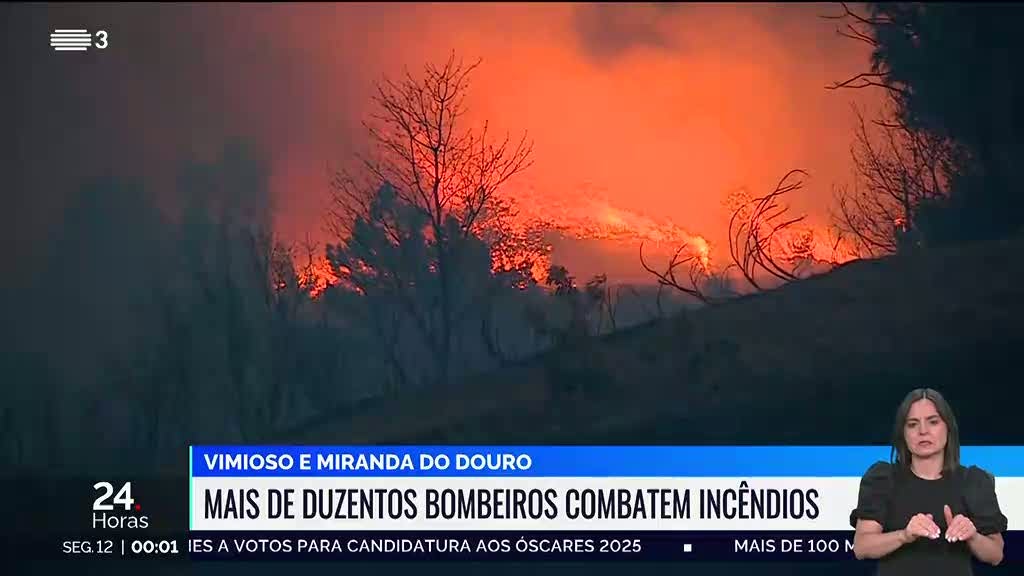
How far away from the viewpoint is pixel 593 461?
715 centimetres

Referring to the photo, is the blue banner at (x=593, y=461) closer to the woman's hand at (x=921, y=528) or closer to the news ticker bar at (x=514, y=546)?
the news ticker bar at (x=514, y=546)

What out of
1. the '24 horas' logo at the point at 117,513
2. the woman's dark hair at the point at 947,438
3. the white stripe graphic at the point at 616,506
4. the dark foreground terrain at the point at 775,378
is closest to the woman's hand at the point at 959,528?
the woman's dark hair at the point at 947,438

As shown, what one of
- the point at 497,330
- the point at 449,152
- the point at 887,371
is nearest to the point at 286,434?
the point at 497,330

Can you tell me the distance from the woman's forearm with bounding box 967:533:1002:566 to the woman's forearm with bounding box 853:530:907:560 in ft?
0.56

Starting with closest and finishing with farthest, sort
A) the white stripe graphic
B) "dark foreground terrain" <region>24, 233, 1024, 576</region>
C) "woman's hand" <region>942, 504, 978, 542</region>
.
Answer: "woman's hand" <region>942, 504, 978, 542</region> < the white stripe graphic < "dark foreground terrain" <region>24, 233, 1024, 576</region>

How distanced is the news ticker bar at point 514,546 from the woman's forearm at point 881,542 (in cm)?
368

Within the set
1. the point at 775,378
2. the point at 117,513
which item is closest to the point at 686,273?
the point at 775,378

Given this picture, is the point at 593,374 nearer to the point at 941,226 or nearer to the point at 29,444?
the point at 941,226

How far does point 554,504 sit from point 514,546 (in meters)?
0.31

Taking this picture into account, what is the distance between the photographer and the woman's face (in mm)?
3457

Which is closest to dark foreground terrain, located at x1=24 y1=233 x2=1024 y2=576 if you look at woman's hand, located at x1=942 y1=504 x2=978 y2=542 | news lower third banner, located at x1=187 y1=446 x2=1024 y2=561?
news lower third banner, located at x1=187 y1=446 x2=1024 y2=561

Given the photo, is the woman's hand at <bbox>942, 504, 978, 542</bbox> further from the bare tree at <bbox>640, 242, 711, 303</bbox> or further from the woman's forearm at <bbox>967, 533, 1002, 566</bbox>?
the bare tree at <bbox>640, 242, 711, 303</bbox>

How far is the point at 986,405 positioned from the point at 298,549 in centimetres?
379

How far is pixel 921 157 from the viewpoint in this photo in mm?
7613
